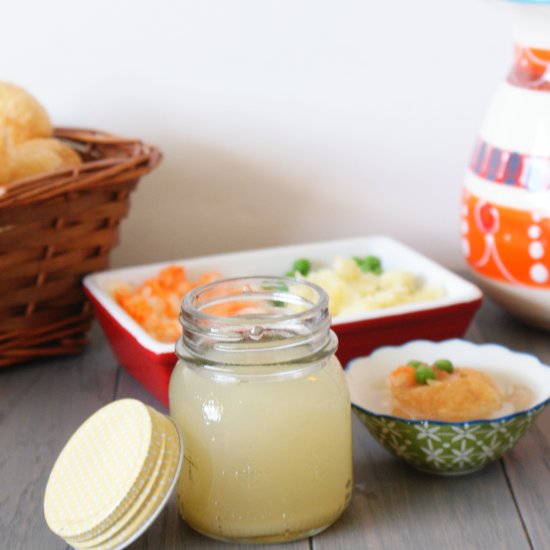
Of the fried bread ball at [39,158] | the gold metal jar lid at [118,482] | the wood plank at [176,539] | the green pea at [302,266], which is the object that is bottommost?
the wood plank at [176,539]

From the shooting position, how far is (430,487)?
811 mm

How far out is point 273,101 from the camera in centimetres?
131

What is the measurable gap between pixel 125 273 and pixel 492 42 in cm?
58

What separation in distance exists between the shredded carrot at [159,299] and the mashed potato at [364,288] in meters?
0.14

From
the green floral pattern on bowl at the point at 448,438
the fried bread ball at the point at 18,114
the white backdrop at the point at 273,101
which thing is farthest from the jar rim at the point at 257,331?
the white backdrop at the point at 273,101

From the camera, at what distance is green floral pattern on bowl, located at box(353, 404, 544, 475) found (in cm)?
77

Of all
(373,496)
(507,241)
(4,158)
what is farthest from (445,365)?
(4,158)

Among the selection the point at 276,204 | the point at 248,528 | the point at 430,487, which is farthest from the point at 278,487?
the point at 276,204

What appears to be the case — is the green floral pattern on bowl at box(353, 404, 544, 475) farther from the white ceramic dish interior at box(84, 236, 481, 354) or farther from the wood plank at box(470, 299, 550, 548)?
the white ceramic dish interior at box(84, 236, 481, 354)

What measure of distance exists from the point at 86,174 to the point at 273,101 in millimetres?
371

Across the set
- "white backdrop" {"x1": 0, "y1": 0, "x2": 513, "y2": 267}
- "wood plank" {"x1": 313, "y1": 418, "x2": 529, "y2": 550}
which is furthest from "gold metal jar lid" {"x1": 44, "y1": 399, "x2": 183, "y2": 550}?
"white backdrop" {"x1": 0, "y1": 0, "x2": 513, "y2": 267}

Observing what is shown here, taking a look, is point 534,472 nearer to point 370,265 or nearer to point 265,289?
point 265,289

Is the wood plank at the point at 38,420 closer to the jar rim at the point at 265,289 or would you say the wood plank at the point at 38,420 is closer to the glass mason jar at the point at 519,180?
the jar rim at the point at 265,289

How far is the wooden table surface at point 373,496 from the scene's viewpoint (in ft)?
2.43
